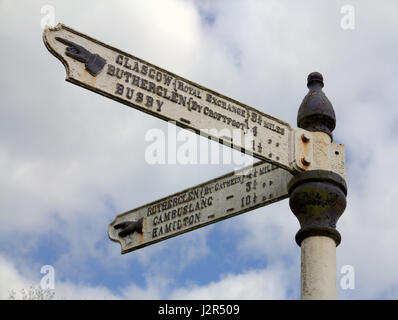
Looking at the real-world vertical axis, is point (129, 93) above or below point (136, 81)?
below

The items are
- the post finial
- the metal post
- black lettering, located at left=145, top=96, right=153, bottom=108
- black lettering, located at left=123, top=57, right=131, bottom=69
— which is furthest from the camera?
the post finial

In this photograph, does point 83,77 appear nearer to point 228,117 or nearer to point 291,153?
point 228,117

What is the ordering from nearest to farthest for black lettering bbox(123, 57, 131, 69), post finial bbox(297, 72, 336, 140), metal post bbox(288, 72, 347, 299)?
metal post bbox(288, 72, 347, 299)
black lettering bbox(123, 57, 131, 69)
post finial bbox(297, 72, 336, 140)

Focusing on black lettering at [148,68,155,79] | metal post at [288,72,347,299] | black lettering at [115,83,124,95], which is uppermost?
black lettering at [148,68,155,79]

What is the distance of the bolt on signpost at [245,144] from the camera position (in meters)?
7.35

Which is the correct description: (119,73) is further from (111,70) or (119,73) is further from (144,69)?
(144,69)

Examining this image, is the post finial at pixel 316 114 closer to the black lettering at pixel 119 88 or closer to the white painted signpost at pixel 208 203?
the white painted signpost at pixel 208 203

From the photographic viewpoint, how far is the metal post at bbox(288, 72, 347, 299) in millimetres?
7316

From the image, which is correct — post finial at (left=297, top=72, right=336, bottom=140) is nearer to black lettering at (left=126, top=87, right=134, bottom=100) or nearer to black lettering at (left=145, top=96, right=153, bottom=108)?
black lettering at (left=145, top=96, right=153, bottom=108)

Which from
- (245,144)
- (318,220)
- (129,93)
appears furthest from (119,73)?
(318,220)

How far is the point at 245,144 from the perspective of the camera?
7648 mm

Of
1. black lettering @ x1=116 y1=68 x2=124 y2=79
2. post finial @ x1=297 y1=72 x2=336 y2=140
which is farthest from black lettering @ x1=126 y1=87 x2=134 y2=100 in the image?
post finial @ x1=297 y1=72 x2=336 y2=140

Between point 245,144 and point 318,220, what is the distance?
864 millimetres

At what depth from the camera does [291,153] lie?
25.7 ft
